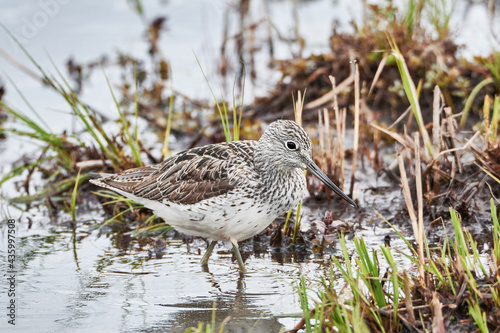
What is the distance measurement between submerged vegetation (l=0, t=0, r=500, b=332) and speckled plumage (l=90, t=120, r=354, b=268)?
1.38ft

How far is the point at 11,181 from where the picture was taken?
8422mm

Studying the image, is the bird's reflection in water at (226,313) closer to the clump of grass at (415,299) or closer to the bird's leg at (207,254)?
the bird's leg at (207,254)

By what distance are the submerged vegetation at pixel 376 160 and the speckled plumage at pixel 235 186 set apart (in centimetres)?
42

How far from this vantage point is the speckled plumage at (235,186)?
5.61 metres

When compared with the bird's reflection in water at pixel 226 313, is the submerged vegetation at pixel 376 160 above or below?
above

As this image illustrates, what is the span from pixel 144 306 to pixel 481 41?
308 inches

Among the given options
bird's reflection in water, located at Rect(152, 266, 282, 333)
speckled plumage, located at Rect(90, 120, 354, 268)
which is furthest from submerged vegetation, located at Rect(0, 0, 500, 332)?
speckled plumage, located at Rect(90, 120, 354, 268)

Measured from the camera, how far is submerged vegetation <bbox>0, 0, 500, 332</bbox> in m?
4.13

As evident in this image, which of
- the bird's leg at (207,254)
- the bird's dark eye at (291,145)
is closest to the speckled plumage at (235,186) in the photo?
the bird's dark eye at (291,145)

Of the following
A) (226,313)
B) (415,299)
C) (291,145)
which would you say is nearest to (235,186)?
(291,145)

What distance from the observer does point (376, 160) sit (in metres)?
7.73

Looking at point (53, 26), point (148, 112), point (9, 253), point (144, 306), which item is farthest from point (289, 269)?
point (53, 26)

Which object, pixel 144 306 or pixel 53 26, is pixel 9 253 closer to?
pixel 144 306

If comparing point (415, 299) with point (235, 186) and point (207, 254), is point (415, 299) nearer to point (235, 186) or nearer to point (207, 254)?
point (235, 186)
